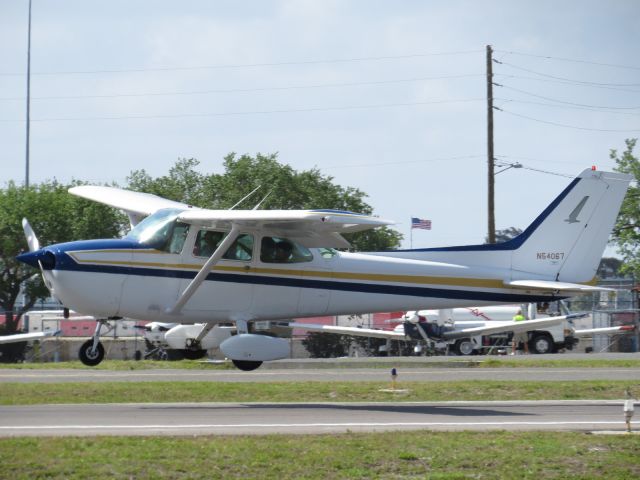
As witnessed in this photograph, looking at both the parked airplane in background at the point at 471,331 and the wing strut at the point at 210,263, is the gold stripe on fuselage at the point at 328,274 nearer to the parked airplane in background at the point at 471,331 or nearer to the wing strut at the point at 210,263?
the wing strut at the point at 210,263

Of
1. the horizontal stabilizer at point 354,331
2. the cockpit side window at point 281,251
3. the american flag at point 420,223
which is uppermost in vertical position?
the american flag at point 420,223

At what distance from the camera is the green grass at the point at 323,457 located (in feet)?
35.8

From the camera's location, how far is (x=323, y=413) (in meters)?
15.9

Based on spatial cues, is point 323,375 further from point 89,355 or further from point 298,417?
point 298,417

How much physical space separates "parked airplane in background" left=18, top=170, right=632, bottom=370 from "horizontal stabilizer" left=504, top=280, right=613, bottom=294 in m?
0.04

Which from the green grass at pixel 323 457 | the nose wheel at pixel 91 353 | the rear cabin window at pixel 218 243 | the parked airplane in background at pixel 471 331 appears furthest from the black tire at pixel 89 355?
the parked airplane in background at pixel 471 331

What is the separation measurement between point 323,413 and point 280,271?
3.03m

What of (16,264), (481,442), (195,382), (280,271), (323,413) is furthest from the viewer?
(16,264)

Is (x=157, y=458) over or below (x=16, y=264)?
below

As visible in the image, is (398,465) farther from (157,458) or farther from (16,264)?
(16,264)

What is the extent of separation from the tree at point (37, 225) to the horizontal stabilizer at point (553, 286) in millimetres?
34963

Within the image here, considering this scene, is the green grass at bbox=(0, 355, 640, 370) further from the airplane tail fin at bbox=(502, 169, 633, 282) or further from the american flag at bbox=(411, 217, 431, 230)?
the american flag at bbox=(411, 217, 431, 230)

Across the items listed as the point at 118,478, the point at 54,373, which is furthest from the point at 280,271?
the point at 54,373

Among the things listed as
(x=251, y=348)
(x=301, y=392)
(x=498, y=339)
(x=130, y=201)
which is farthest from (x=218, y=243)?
(x=498, y=339)
